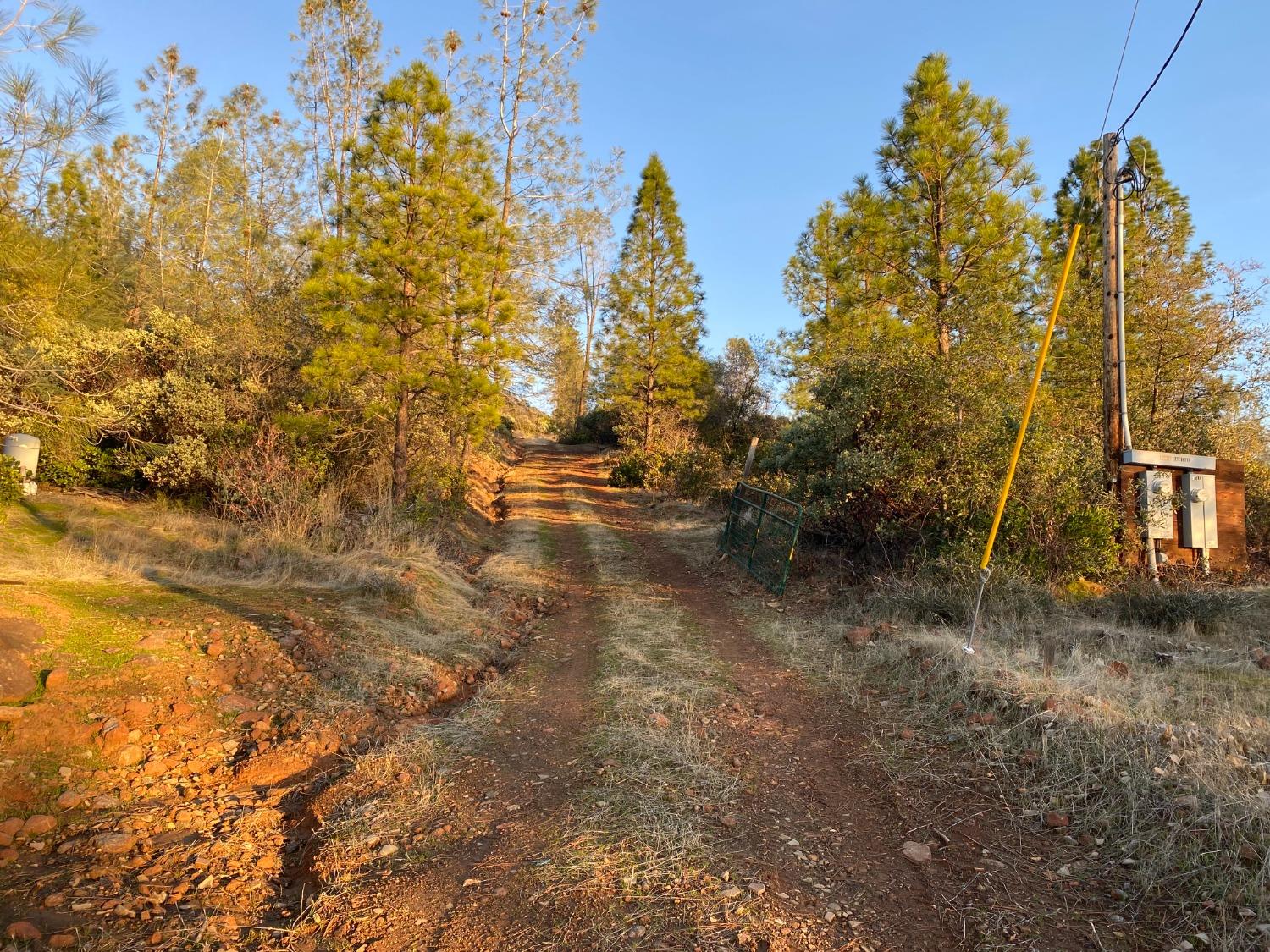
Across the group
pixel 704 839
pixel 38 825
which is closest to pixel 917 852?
pixel 704 839

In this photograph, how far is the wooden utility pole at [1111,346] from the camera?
9.32m

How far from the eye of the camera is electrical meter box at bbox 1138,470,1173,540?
370 inches

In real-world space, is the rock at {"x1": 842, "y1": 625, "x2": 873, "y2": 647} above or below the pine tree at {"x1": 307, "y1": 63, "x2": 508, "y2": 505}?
below

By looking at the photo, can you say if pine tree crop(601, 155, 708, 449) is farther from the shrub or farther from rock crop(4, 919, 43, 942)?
rock crop(4, 919, 43, 942)

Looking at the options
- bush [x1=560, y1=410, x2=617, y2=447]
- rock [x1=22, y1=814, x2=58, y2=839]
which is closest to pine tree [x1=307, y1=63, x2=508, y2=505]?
rock [x1=22, y1=814, x2=58, y2=839]

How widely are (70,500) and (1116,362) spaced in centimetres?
1610

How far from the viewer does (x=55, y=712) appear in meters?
3.93

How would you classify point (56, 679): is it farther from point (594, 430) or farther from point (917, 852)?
point (594, 430)

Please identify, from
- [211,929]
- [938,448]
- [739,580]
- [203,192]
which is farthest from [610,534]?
[203,192]

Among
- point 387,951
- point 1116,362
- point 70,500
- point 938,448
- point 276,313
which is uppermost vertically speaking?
point 276,313

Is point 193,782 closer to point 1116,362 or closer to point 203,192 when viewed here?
point 1116,362

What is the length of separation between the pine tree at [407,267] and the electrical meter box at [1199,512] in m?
11.6

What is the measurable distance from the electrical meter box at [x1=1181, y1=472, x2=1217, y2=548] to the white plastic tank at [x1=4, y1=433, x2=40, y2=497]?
58.7 ft

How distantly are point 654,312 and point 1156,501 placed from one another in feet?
61.5
